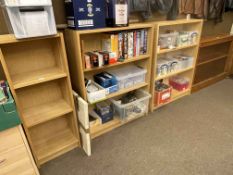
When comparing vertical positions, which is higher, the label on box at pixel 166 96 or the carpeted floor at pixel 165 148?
the label on box at pixel 166 96

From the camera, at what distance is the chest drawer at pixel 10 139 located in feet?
3.99

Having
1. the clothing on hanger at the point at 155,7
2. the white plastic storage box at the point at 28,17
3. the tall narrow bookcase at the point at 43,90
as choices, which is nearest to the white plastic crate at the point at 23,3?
the white plastic storage box at the point at 28,17

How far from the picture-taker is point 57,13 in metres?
1.53

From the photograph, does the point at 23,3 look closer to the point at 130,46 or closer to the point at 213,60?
the point at 130,46

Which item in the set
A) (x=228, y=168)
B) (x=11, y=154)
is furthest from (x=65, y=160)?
(x=228, y=168)

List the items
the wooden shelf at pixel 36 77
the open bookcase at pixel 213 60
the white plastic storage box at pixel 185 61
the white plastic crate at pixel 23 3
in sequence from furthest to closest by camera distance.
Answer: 1. the open bookcase at pixel 213 60
2. the white plastic storage box at pixel 185 61
3. the wooden shelf at pixel 36 77
4. the white plastic crate at pixel 23 3

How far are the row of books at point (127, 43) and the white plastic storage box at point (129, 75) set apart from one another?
21 cm

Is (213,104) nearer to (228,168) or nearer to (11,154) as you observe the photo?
(228,168)

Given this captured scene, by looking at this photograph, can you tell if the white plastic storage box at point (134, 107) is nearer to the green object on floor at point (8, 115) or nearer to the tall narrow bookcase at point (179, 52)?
the tall narrow bookcase at point (179, 52)

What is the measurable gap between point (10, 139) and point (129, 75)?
125 cm

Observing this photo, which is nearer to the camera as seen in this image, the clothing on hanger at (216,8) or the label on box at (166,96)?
the label on box at (166,96)

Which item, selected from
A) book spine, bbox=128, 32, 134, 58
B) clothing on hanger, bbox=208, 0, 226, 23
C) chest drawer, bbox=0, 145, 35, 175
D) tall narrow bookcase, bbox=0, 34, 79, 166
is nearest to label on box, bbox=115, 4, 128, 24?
book spine, bbox=128, 32, 134, 58

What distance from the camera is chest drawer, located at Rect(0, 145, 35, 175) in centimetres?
124

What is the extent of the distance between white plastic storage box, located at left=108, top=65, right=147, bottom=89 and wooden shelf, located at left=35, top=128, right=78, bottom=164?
0.77m
